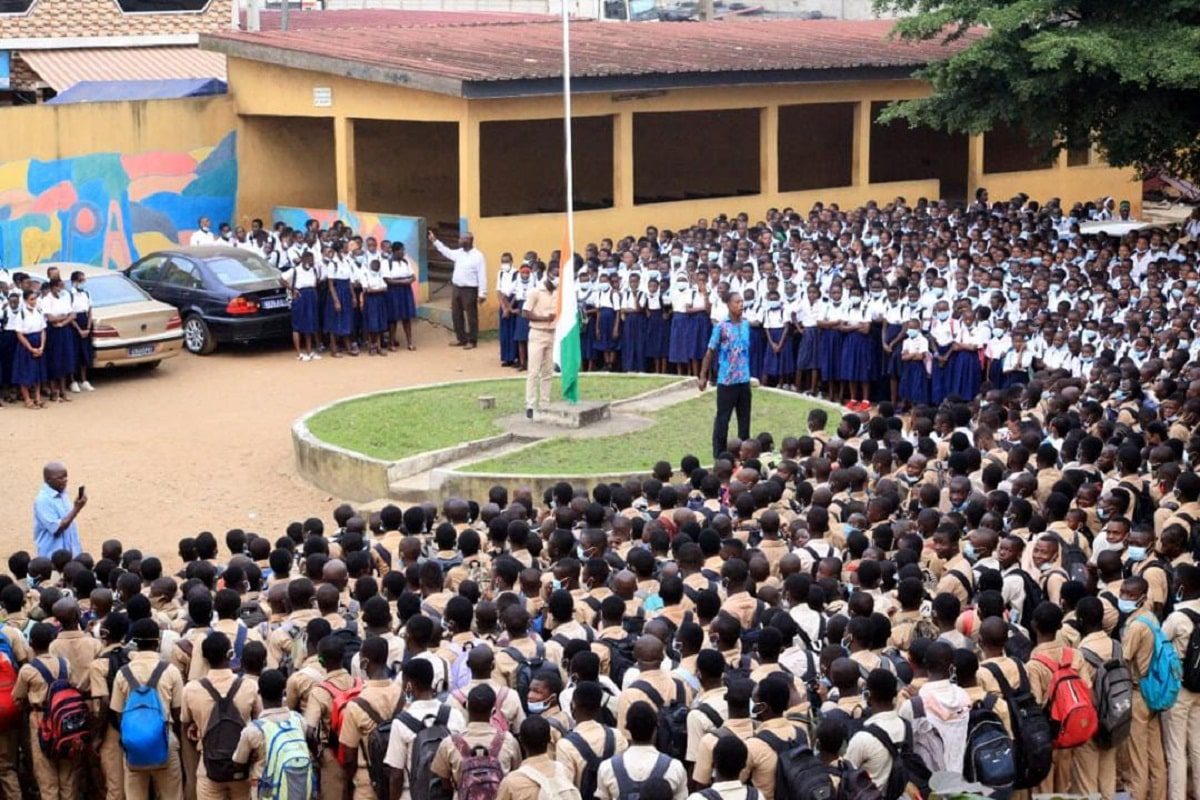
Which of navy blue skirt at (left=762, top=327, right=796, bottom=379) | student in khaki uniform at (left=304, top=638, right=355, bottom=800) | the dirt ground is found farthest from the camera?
navy blue skirt at (left=762, top=327, right=796, bottom=379)

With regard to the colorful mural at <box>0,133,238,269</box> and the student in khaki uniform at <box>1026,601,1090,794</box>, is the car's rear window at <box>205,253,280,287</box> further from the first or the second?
the student in khaki uniform at <box>1026,601,1090,794</box>

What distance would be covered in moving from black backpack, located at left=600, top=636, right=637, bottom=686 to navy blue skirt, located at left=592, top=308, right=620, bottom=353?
36.3 ft

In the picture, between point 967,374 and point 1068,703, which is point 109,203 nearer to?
point 967,374

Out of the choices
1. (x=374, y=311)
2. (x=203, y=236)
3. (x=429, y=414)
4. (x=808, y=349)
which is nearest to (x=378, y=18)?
(x=203, y=236)

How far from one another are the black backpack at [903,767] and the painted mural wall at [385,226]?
15846 millimetres


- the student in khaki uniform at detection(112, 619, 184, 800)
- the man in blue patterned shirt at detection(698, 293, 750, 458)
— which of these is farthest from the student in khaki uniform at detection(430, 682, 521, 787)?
the man in blue patterned shirt at detection(698, 293, 750, 458)

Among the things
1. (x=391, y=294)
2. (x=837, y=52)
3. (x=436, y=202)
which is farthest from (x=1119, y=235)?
(x=436, y=202)

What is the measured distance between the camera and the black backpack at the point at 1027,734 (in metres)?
7.82

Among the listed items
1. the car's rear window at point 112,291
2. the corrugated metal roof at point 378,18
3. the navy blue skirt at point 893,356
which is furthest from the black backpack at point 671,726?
the corrugated metal roof at point 378,18

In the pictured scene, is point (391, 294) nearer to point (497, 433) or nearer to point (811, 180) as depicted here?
point (497, 433)

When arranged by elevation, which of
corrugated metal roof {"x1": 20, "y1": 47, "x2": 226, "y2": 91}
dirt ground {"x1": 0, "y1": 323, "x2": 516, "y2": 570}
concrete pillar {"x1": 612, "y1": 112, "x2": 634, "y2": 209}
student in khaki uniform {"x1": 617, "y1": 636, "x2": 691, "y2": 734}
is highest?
corrugated metal roof {"x1": 20, "y1": 47, "x2": 226, "y2": 91}

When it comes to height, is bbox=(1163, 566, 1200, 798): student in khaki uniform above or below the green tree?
below

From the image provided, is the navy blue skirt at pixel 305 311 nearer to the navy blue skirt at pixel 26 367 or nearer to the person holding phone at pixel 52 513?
the navy blue skirt at pixel 26 367

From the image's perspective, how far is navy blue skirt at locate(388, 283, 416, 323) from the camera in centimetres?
2078
